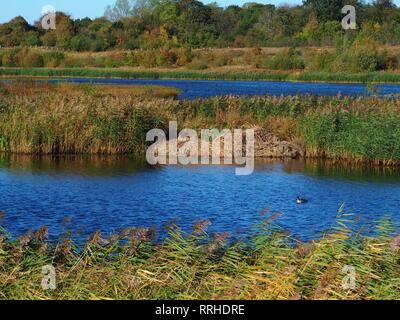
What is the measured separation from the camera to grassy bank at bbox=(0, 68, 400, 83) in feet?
222

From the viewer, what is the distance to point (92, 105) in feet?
83.5

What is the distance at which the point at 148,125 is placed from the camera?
83.8 feet

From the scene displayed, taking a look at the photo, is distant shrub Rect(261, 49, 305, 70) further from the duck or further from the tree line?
the duck

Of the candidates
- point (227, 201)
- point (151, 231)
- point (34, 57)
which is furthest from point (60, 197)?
point (34, 57)

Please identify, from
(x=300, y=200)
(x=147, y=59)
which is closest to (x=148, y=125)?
(x=300, y=200)

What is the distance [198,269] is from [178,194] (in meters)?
10.1

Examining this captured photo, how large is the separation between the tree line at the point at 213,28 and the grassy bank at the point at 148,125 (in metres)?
58.9

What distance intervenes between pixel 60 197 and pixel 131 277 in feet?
32.9

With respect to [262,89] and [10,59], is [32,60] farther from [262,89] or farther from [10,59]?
[262,89]

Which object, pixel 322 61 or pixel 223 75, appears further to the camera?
pixel 223 75

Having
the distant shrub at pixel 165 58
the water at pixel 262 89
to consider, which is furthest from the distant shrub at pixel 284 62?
the distant shrub at pixel 165 58

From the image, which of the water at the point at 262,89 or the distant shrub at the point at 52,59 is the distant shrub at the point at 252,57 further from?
the distant shrub at the point at 52,59

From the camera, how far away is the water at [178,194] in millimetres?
15984

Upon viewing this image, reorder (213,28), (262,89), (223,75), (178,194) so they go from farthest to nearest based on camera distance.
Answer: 1. (213,28)
2. (223,75)
3. (262,89)
4. (178,194)
